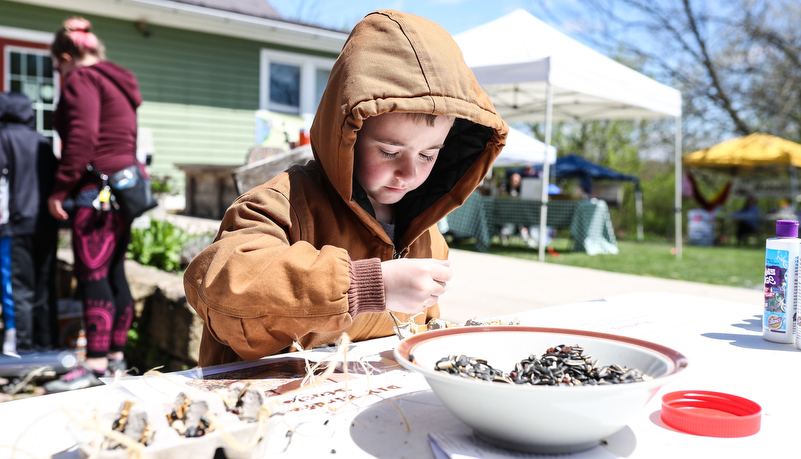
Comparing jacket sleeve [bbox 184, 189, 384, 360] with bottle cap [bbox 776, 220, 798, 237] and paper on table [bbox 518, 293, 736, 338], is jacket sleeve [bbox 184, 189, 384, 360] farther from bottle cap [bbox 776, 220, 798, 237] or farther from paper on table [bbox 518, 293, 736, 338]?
bottle cap [bbox 776, 220, 798, 237]

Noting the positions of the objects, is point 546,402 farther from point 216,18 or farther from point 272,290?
point 216,18

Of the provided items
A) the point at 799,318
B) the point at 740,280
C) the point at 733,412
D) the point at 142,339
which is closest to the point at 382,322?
the point at 733,412

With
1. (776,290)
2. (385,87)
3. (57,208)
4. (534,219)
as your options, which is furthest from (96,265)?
(534,219)

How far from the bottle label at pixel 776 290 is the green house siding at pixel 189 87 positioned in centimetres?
803

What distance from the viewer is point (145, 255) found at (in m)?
4.97

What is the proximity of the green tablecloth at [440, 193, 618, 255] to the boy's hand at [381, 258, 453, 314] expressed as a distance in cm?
807

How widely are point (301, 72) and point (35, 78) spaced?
415 centimetres

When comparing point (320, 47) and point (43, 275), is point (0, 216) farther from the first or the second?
point (320, 47)

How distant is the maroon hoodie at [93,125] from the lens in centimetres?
306

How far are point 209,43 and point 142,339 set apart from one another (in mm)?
7045

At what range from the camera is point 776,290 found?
1377 mm

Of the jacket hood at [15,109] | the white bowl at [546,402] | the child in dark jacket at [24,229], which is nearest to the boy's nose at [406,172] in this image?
the white bowl at [546,402]

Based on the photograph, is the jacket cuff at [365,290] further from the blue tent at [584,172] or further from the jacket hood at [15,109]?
the blue tent at [584,172]

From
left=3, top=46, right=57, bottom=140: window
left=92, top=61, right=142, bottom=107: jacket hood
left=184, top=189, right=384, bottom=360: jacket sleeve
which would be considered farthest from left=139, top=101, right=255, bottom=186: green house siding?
left=184, top=189, right=384, bottom=360: jacket sleeve
